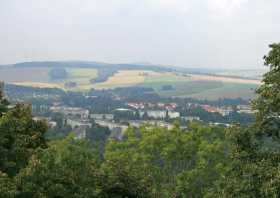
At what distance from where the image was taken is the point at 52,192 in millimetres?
23641

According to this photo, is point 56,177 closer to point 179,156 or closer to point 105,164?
point 105,164

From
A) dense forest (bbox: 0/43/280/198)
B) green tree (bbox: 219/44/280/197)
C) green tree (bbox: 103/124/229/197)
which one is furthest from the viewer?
green tree (bbox: 103/124/229/197)

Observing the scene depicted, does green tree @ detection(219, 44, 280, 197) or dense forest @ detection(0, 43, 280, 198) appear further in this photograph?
green tree @ detection(219, 44, 280, 197)

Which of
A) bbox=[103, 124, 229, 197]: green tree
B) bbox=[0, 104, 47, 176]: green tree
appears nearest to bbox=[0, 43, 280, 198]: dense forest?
bbox=[0, 104, 47, 176]: green tree

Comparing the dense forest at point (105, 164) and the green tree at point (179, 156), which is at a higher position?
the dense forest at point (105, 164)

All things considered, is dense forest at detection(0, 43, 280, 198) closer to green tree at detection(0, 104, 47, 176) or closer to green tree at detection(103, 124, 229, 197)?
green tree at detection(0, 104, 47, 176)

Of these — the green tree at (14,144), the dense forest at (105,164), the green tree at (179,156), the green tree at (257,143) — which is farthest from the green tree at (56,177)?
the green tree at (179,156)

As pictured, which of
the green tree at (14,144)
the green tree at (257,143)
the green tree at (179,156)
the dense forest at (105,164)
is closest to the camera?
the dense forest at (105,164)

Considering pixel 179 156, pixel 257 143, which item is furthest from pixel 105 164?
pixel 179 156

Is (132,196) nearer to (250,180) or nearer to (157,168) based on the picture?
(250,180)

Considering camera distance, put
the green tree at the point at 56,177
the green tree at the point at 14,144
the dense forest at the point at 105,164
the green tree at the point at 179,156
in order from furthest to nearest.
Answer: the green tree at the point at 179,156, the green tree at the point at 14,144, the dense forest at the point at 105,164, the green tree at the point at 56,177

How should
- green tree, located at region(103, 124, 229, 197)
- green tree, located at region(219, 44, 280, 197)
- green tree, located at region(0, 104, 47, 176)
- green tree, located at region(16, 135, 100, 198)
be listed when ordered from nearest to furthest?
green tree, located at region(16, 135, 100, 198)
green tree, located at region(219, 44, 280, 197)
green tree, located at region(0, 104, 47, 176)
green tree, located at region(103, 124, 229, 197)

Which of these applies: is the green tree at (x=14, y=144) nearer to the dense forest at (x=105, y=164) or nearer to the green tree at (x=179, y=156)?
the dense forest at (x=105, y=164)

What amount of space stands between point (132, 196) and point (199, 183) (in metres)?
20.1
